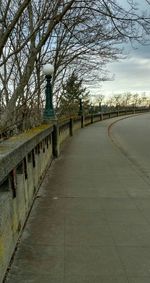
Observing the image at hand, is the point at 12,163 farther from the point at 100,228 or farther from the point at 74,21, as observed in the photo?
the point at 74,21

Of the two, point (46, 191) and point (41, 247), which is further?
point (46, 191)

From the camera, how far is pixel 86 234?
209 inches

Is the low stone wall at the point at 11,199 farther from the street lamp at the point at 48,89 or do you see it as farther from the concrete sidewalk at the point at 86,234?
the street lamp at the point at 48,89

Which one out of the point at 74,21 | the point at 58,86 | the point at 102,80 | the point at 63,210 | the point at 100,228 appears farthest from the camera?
the point at 102,80

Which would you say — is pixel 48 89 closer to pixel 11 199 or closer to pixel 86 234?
pixel 86 234

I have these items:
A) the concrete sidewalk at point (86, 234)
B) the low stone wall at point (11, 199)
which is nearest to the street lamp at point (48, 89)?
the concrete sidewalk at point (86, 234)

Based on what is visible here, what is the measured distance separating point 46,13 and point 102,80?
57.3 ft

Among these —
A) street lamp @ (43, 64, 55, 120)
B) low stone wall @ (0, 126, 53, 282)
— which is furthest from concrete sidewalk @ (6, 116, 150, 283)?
street lamp @ (43, 64, 55, 120)

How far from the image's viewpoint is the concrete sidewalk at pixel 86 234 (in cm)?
407

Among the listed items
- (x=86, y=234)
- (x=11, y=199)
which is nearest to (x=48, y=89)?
(x=86, y=234)

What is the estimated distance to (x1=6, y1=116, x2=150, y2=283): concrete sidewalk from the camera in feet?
13.4

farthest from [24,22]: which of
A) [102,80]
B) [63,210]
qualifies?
[102,80]

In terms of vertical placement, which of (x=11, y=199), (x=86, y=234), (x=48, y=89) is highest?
(x=48, y=89)

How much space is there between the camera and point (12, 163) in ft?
13.9
